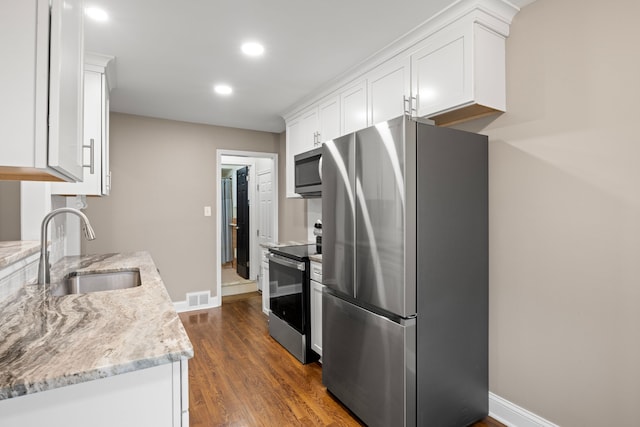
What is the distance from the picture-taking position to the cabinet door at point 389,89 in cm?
225

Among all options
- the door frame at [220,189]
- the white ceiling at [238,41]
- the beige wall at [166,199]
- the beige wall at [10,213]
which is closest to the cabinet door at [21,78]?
the white ceiling at [238,41]

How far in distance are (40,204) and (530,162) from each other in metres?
2.89

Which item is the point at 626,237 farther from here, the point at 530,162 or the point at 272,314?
the point at 272,314

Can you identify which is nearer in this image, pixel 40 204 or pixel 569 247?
pixel 569 247

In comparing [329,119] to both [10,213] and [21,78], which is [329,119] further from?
[21,78]

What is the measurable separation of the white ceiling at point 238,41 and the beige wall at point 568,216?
460 millimetres

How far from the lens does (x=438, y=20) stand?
1973 millimetres

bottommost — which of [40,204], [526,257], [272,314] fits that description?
[272,314]

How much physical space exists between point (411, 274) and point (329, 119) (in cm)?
188

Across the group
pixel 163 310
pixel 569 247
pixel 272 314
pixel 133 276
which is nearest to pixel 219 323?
pixel 272 314

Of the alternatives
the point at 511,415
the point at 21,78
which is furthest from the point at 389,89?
the point at 511,415

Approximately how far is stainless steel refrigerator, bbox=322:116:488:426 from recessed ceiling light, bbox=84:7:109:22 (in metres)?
1.56

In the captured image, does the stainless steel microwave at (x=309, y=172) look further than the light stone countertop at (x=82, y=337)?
Yes

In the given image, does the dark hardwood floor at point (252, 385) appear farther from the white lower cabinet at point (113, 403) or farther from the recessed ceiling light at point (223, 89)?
the recessed ceiling light at point (223, 89)
